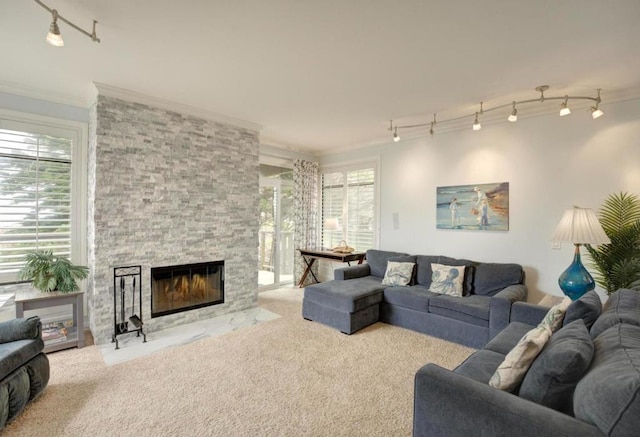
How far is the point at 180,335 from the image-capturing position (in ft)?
11.8

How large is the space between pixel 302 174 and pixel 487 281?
3636mm

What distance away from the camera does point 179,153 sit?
3812 millimetres

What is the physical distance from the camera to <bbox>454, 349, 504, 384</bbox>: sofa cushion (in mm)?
1815

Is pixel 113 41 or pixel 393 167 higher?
pixel 113 41

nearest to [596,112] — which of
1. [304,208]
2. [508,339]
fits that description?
[508,339]

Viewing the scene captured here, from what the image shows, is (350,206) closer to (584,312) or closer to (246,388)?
(246,388)

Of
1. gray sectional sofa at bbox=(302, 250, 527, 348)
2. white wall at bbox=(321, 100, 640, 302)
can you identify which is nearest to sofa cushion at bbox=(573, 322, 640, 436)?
gray sectional sofa at bbox=(302, 250, 527, 348)

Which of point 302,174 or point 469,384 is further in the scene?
point 302,174

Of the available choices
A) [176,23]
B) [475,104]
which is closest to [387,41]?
[176,23]

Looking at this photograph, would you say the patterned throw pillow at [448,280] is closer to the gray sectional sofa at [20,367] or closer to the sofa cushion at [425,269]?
the sofa cushion at [425,269]

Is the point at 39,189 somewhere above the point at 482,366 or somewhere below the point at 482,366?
above

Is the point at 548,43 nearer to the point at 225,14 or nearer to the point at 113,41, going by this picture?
the point at 225,14

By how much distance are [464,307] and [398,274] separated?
106 centimetres

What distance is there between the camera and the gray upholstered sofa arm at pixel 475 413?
1197 millimetres
